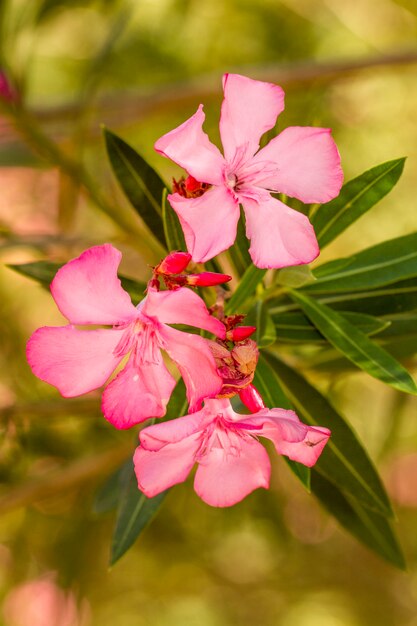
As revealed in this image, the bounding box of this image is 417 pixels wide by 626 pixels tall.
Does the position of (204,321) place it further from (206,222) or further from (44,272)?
(44,272)

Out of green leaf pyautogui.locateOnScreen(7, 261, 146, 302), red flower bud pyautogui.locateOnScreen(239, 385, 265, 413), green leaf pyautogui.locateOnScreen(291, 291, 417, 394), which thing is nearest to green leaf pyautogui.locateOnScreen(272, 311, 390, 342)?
green leaf pyautogui.locateOnScreen(291, 291, 417, 394)

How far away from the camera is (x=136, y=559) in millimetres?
2223

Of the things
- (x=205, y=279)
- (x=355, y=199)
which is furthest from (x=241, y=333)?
(x=355, y=199)

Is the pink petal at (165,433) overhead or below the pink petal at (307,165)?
below

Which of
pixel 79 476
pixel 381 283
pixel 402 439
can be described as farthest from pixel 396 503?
pixel 381 283

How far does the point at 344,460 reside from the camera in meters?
0.94

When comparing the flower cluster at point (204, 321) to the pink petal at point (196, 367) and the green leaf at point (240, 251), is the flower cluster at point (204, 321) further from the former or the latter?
the green leaf at point (240, 251)

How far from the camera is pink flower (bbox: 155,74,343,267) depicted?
70 cm

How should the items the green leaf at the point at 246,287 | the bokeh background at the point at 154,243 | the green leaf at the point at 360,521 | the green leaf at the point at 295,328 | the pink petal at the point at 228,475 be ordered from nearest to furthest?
the pink petal at the point at 228,475 < the green leaf at the point at 246,287 < the green leaf at the point at 295,328 < the green leaf at the point at 360,521 < the bokeh background at the point at 154,243

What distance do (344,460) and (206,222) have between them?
15.0 inches

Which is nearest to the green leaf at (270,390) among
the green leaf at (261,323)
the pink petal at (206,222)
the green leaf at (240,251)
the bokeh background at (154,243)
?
the green leaf at (261,323)

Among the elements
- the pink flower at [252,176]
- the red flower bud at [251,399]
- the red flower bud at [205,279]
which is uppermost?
the pink flower at [252,176]

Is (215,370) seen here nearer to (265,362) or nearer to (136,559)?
(265,362)

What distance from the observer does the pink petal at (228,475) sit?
2.55ft
